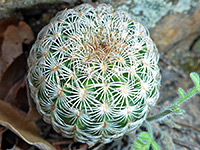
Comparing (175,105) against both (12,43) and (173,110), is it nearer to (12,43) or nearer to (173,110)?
(173,110)

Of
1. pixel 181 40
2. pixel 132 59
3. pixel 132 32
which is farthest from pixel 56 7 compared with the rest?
pixel 181 40

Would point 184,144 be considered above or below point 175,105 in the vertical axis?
below

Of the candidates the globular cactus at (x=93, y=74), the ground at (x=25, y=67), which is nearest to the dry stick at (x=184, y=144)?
the ground at (x=25, y=67)

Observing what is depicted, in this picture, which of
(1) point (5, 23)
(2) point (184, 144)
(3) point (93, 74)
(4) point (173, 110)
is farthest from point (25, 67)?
(2) point (184, 144)

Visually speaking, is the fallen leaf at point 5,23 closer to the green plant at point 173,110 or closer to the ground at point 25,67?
→ the ground at point 25,67

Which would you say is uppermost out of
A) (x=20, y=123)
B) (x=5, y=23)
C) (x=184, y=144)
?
(x=5, y=23)

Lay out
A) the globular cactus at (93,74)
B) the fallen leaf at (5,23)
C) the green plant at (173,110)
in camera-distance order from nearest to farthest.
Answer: the globular cactus at (93,74) < the green plant at (173,110) < the fallen leaf at (5,23)
